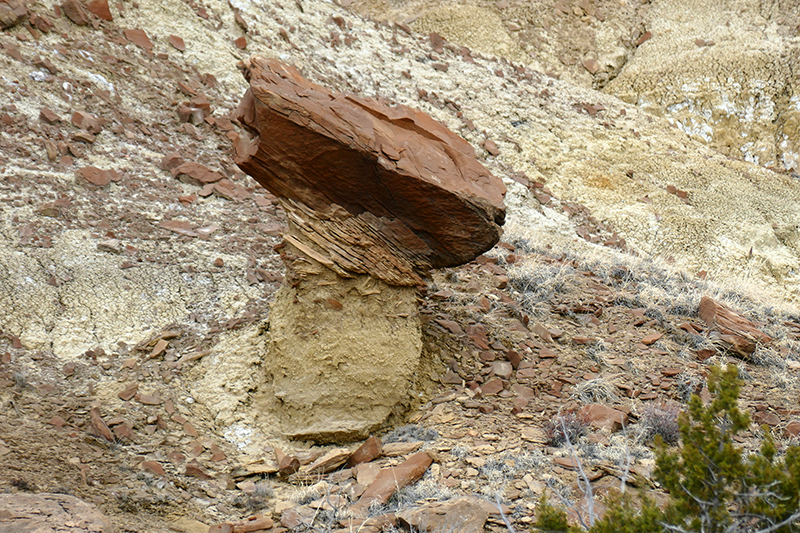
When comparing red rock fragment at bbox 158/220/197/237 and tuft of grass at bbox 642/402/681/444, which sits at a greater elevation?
tuft of grass at bbox 642/402/681/444

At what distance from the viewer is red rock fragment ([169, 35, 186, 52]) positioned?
38.9 ft

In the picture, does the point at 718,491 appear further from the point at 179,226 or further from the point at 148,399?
the point at 179,226

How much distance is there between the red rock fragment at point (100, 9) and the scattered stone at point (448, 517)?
1106 cm

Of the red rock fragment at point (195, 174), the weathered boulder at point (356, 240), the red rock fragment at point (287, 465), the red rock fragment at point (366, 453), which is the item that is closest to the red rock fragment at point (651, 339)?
the weathered boulder at point (356, 240)

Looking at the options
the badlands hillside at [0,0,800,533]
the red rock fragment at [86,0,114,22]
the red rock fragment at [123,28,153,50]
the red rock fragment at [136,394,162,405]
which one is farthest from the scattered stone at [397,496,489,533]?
the red rock fragment at [86,0,114,22]

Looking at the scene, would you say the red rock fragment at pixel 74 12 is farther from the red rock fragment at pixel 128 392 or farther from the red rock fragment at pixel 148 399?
the red rock fragment at pixel 148 399

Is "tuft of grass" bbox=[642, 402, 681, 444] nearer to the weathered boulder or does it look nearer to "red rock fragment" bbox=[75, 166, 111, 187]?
the weathered boulder

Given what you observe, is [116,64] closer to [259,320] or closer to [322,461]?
[259,320]

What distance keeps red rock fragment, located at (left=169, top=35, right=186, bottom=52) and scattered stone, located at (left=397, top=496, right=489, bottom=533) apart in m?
10.7

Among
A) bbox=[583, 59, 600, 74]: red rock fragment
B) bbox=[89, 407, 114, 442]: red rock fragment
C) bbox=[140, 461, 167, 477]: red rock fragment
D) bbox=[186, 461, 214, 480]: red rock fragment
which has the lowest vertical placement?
bbox=[89, 407, 114, 442]: red rock fragment

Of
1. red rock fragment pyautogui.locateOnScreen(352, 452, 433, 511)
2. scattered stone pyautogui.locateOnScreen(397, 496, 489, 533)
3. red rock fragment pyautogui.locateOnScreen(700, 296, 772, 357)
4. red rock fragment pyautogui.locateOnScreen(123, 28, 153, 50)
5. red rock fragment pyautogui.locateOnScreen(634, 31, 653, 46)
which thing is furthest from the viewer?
red rock fragment pyautogui.locateOnScreen(634, 31, 653, 46)

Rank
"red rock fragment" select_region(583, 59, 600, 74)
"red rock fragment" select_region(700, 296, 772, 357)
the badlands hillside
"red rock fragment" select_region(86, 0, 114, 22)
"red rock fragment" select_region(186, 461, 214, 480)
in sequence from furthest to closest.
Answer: "red rock fragment" select_region(583, 59, 600, 74), "red rock fragment" select_region(86, 0, 114, 22), "red rock fragment" select_region(700, 296, 772, 357), "red rock fragment" select_region(186, 461, 214, 480), the badlands hillside

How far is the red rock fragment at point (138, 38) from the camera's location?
11344mm

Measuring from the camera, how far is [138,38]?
11430 mm
